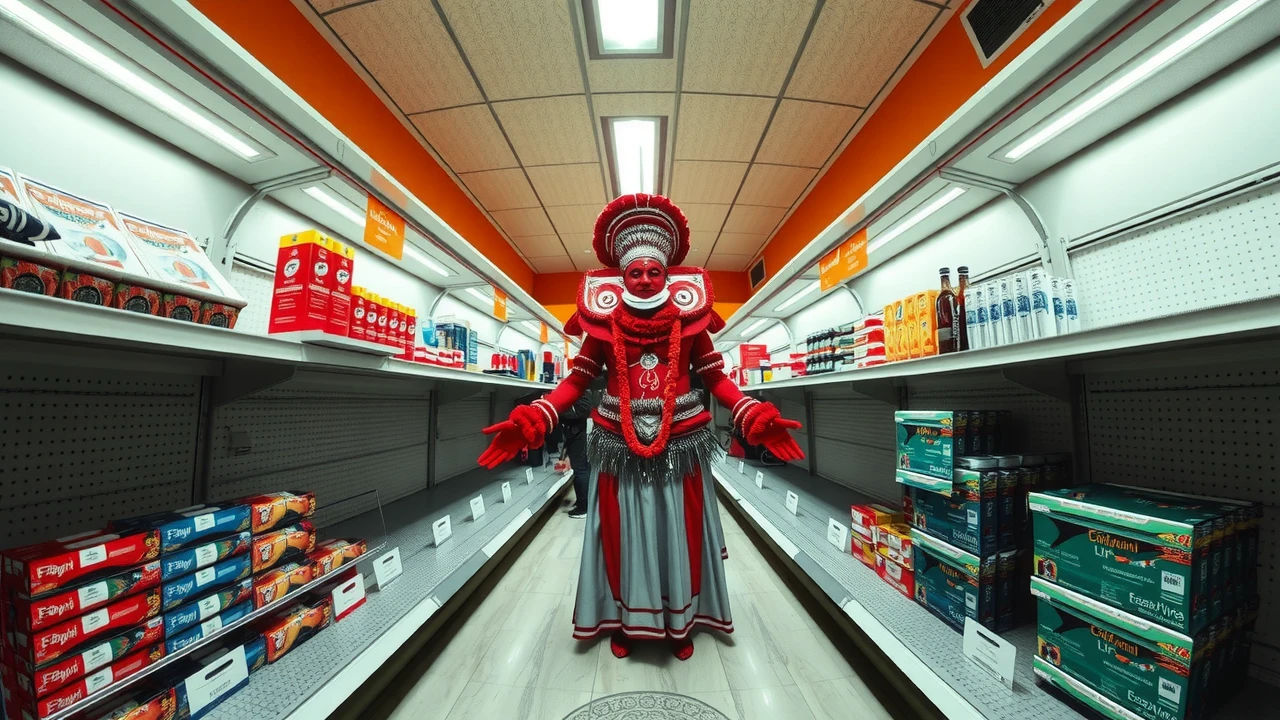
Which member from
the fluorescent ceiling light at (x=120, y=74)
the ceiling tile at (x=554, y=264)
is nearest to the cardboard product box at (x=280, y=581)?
the fluorescent ceiling light at (x=120, y=74)

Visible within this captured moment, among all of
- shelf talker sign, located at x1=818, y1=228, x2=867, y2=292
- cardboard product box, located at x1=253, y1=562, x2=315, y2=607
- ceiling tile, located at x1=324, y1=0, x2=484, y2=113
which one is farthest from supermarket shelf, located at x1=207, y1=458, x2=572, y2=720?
ceiling tile, located at x1=324, y1=0, x2=484, y2=113

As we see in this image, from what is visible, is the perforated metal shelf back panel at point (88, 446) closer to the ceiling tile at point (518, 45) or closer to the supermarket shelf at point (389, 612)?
the supermarket shelf at point (389, 612)

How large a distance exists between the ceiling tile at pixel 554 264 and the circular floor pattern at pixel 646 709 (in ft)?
18.6

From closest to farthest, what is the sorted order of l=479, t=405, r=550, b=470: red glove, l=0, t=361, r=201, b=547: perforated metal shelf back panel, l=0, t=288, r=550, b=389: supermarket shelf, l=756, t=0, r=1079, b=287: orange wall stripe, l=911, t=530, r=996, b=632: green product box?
l=0, t=288, r=550, b=389: supermarket shelf, l=0, t=361, r=201, b=547: perforated metal shelf back panel, l=911, t=530, r=996, b=632: green product box, l=479, t=405, r=550, b=470: red glove, l=756, t=0, r=1079, b=287: orange wall stripe

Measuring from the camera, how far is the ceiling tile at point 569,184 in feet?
12.6

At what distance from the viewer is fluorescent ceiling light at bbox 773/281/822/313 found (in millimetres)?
3241

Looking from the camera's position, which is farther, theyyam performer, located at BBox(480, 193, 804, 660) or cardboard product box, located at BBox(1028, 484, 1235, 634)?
theyyam performer, located at BBox(480, 193, 804, 660)

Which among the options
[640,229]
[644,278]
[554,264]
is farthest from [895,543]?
[554,264]

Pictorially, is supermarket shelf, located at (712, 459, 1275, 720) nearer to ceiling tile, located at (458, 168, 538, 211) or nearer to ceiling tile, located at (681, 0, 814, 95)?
ceiling tile, located at (681, 0, 814, 95)

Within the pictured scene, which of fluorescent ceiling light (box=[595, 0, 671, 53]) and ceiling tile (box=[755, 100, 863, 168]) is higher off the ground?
fluorescent ceiling light (box=[595, 0, 671, 53])

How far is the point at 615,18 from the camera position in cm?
232

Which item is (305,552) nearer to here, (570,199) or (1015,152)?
(1015,152)

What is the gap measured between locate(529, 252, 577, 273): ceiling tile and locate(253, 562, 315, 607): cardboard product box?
5.43m

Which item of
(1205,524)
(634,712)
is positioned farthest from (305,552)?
(1205,524)
